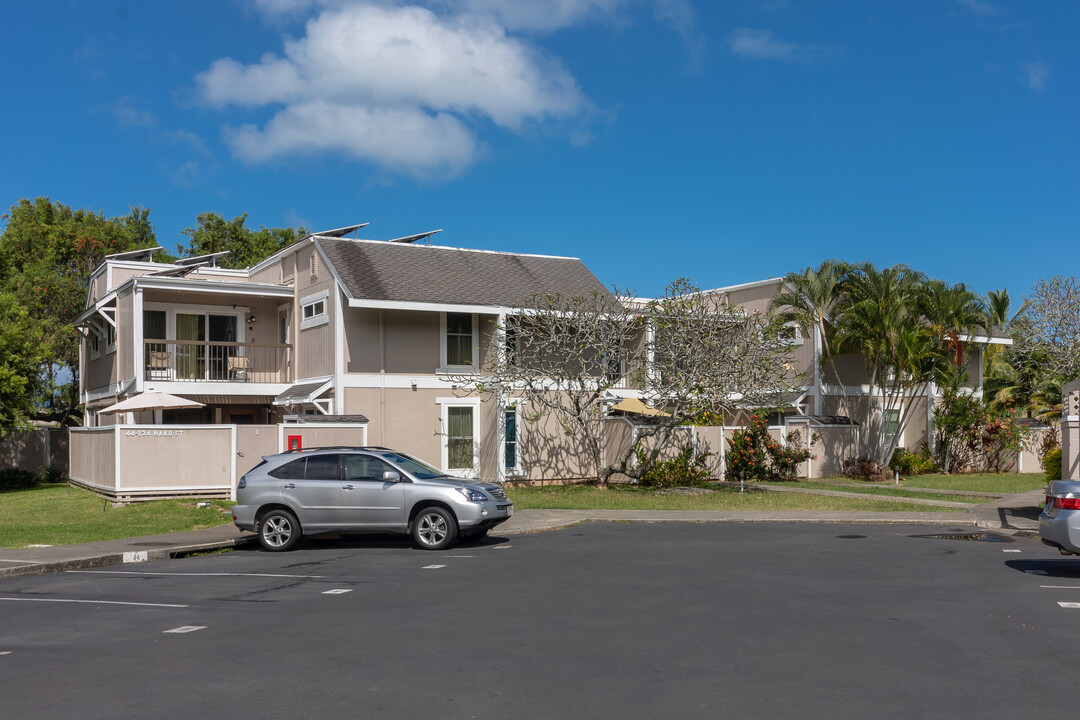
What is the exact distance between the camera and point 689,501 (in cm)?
2389

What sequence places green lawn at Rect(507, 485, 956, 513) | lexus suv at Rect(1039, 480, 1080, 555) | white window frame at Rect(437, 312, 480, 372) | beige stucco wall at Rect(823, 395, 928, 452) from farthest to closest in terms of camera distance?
beige stucco wall at Rect(823, 395, 928, 452) → white window frame at Rect(437, 312, 480, 372) → green lawn at Rect(507, 485, 956, 513) → lexus suv at Rect(1039, 480, 1080, 555)

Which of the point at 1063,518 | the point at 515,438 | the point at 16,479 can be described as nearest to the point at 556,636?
the point at 1063,518

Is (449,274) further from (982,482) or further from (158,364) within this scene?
(982,482)

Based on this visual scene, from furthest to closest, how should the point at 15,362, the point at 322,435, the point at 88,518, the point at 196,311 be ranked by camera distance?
the point at 196,311 → the point at 15,362 → the point at 322,435 → the point at 88,518

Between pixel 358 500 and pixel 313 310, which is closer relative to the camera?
pixel 358 500

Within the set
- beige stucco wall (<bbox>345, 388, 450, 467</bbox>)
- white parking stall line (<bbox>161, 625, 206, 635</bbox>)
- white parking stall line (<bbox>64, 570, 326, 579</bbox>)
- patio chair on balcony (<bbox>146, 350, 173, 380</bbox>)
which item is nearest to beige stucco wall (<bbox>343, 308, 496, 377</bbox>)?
beige stucco wall (<bbox>345, 388, 450, 467</bbox>)

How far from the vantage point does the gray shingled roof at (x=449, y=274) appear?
88.2 feet

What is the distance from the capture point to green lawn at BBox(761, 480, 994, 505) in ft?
80.6

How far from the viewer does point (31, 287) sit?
38250 mm

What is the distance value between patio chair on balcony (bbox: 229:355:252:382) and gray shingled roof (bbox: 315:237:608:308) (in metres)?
4.18

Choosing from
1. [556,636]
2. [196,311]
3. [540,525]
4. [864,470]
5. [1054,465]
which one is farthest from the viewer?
[864,470]

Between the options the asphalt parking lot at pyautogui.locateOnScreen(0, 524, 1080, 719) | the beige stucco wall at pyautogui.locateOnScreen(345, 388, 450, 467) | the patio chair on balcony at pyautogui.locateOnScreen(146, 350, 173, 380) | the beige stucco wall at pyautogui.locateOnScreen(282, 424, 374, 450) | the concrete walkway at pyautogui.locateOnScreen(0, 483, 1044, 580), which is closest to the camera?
the asphalt parking lot at pyautogui.locateOnScreen(0, 524, 1080, 719)

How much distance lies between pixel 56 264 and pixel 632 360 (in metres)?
26.8

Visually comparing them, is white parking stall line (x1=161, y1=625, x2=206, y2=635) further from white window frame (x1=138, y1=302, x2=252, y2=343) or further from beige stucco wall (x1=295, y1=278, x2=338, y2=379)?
white window frame (x1=138, y1=302, x2=252, y2=343)
